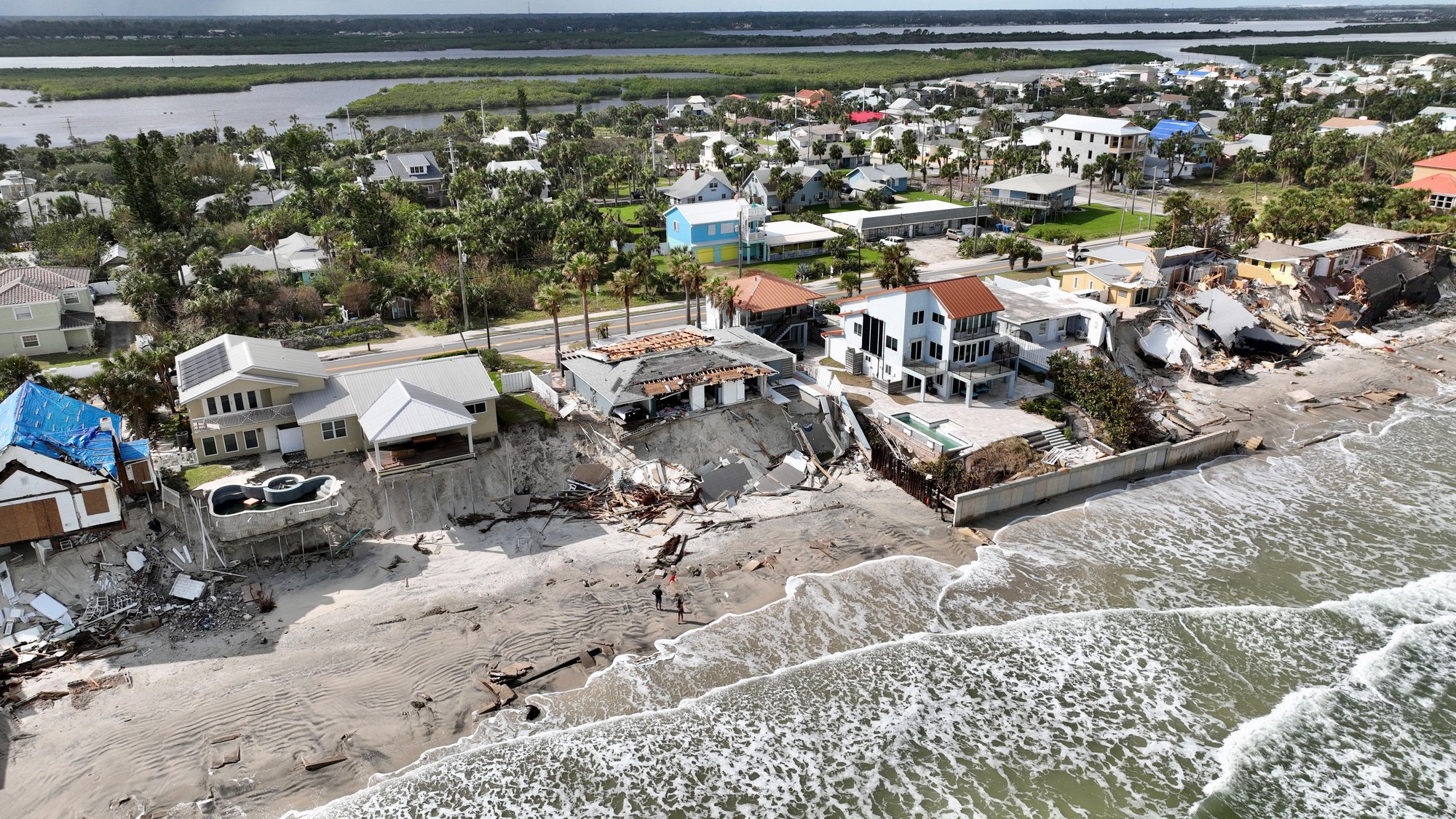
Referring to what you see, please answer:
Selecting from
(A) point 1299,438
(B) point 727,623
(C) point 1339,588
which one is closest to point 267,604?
(B) point 727,623

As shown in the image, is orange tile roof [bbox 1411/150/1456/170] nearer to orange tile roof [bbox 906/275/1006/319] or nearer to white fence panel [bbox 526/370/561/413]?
orange tile roof [bbox 906/275/1006/319]

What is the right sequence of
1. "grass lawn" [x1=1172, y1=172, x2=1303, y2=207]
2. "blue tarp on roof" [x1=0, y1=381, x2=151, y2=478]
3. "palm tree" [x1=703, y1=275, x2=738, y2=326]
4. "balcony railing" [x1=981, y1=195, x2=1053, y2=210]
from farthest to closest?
"grass lawn" [x1=1172, y1=172, x2=1303, y2=207] → "balcony railing" [x1=981, y1=195, x2=1053, y2=210] → "palm tree" [x1=703, y1=275, x2=738, y2=326] → "blue tarp on roof" [x1=0, y1=381, x2=151, y2=478]

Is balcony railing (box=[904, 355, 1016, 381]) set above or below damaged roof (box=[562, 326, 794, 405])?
below

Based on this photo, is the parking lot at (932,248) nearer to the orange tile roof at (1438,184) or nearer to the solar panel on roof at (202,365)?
the orange tile roof at (1438,184)

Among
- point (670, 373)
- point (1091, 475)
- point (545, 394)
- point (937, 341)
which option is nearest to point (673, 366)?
point (670, 373)

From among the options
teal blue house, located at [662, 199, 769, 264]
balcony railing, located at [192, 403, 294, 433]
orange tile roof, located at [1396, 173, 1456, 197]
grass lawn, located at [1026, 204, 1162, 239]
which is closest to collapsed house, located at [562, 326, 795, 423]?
balcony railing, located at [192, 403, 294, 433]

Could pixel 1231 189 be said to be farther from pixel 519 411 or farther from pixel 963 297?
pixel 519 411
